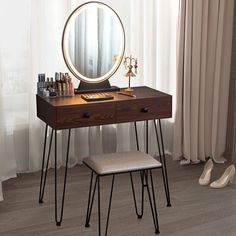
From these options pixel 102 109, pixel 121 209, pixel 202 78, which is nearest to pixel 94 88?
pixel 102 109

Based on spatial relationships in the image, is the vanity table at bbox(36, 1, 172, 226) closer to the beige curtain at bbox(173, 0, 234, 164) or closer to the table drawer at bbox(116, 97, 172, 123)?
the table drawer at bbox(116, 97, 172, 123)

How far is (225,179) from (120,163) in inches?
43.7

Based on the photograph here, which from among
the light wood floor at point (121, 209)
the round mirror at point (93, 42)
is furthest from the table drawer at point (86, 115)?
the light wood floor at point (121, 209)

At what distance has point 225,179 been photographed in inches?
137

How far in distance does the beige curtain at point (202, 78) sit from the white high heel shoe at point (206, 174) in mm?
241

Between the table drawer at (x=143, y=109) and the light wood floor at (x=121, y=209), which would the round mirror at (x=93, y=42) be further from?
the light wood floor at (x=121, y=209)

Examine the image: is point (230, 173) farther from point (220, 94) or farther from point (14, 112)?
point (14, 112)

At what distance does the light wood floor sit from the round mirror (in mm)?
798

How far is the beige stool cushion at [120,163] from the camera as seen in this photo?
263 centimetres

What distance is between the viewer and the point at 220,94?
3.94 metres

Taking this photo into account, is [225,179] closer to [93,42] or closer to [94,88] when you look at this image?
[94,88]

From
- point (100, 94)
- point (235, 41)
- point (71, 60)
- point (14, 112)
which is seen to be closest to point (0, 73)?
point (14, 112)

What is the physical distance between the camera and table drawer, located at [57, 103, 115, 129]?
2.74m

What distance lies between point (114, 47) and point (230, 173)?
1.21m
